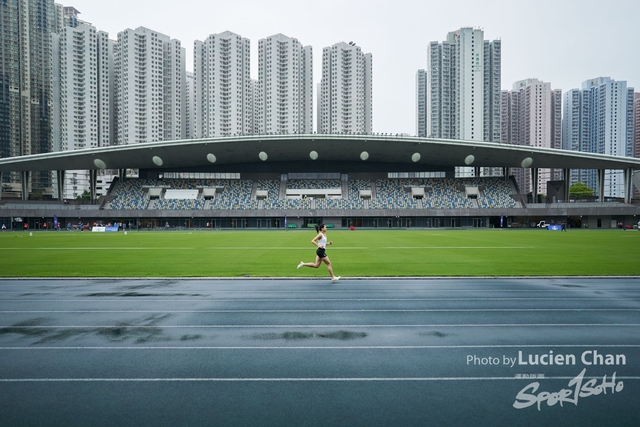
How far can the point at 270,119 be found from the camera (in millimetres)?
114625

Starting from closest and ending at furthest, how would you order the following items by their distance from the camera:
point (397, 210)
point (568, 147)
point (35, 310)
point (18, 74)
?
point (35, 310) < point (397, 210) < point (18, 74) < point (568, 147)

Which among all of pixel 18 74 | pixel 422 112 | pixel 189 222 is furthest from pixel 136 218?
pixel 422 112

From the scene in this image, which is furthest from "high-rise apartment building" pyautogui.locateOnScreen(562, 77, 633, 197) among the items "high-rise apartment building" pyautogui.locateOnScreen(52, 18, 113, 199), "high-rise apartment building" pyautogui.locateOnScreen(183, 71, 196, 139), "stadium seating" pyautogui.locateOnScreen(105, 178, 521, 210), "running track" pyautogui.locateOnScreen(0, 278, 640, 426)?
"high-rise apartment building" pyautogui.locateOnScreen(52, 18, 113, 199)

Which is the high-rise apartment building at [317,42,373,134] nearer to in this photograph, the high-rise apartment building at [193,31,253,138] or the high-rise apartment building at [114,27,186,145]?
the high-rise apartment building at [193,31,253,138]

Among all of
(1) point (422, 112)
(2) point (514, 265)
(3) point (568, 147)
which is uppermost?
(1) point (422, 112)

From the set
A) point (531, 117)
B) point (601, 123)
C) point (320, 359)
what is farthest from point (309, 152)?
point (601, 123)

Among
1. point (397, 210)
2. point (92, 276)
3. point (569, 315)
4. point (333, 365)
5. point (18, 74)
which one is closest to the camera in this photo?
point (333, 365)

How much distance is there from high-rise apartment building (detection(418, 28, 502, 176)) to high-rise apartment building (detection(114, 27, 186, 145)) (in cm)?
8433

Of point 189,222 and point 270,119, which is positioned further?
point 270,119

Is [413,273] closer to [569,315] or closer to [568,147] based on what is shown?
[569,315]

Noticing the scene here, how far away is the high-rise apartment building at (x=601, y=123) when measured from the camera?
114750 mm

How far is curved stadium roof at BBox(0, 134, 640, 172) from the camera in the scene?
53906mm

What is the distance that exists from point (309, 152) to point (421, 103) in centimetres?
8530

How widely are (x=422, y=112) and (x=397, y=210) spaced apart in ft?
265
